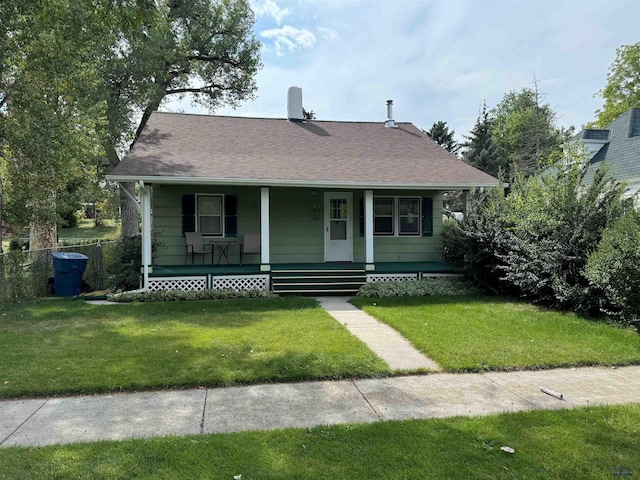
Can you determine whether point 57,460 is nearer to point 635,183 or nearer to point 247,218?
point 247,218

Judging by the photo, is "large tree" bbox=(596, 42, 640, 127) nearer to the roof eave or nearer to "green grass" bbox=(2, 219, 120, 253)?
the roof eave

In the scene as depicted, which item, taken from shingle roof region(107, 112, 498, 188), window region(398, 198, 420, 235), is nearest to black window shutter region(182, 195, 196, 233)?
shingle roof region(107, 112, 498, 188)

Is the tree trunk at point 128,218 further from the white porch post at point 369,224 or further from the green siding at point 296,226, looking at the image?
the white porch post at point 369,224

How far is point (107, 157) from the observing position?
18703mm

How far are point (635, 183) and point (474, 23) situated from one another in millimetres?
8268

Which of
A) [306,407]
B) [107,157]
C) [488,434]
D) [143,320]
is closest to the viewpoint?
[488,434]

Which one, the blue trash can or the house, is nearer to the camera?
the blue trash can

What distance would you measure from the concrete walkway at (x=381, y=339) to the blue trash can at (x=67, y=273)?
19.5 feet

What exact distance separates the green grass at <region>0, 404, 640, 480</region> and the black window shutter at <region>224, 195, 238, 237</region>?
8.83 metres

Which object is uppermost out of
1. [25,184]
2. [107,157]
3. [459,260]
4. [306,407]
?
[107,157]

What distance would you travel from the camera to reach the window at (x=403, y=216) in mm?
12727

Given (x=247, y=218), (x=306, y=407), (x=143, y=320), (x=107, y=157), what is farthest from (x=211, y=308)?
(x=107, y=157)

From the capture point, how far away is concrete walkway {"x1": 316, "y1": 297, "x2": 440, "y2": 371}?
5.33 meters

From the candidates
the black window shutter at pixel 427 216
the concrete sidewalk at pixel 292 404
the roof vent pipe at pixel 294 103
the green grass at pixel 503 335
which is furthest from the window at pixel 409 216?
the concrete sidewalk at pixel 292 404
